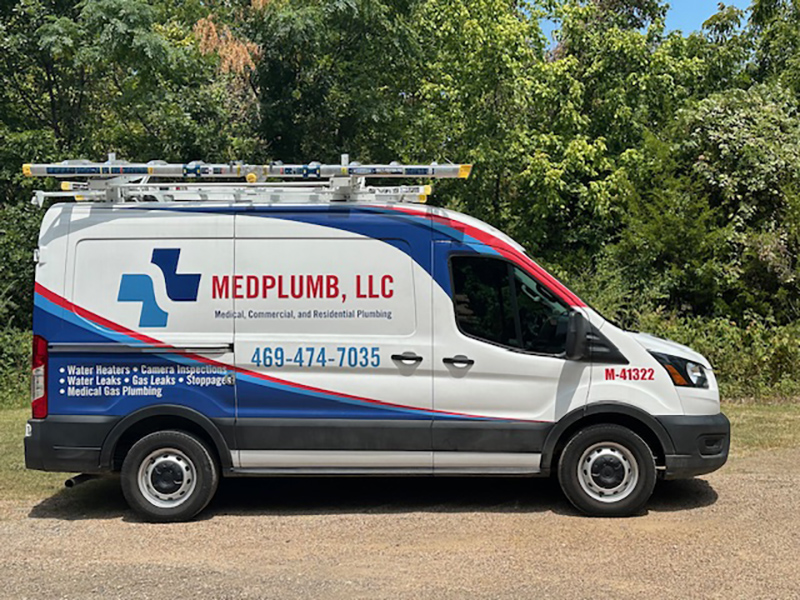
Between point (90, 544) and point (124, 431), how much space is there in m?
0.86

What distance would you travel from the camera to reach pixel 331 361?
6.81m

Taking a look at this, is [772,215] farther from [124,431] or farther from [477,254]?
[124,431]

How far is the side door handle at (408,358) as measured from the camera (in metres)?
6.81

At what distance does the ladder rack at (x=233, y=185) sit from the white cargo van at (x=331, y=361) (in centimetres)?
4

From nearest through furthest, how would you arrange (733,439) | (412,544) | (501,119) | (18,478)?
(412,544)
(18,478)
(733,439)
(501,119)

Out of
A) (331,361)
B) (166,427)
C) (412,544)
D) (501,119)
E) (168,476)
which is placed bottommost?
(412,544)

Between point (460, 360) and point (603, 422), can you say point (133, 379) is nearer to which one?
point (460, 360)

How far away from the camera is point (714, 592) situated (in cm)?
528

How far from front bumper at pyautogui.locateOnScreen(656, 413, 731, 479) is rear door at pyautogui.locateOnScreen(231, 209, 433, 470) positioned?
1.82 metres

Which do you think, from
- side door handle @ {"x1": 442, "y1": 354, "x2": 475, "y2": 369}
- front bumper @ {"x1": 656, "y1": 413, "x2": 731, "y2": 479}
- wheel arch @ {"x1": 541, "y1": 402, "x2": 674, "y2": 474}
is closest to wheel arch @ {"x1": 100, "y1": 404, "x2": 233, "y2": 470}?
side door handle @ {"x1": 442, "y1": 354, "x2": 475, "y2": 369}

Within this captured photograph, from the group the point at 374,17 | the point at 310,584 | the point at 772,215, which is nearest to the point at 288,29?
the point at 374,17

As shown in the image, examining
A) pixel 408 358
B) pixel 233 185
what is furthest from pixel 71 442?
pixel 408 358

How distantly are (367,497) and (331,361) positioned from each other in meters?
1.48

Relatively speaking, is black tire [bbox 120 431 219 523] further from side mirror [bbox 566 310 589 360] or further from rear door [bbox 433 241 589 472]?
side mirror [bbox 566 310 589 360]
